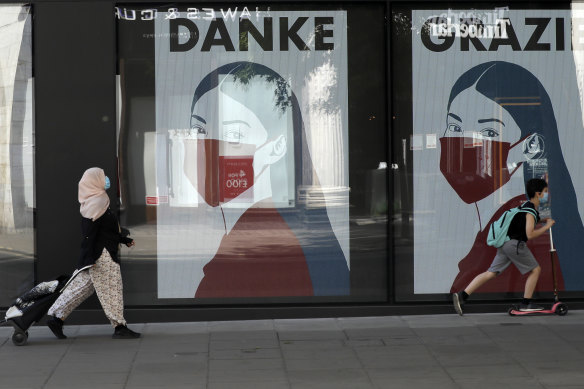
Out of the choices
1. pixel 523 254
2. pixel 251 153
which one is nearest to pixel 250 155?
pixel 251 153

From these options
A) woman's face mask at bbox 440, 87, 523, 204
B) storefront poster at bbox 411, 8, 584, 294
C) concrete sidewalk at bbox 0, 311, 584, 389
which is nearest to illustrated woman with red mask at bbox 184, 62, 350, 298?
concrete sidewalk at bbox 0, 311, 584, 389

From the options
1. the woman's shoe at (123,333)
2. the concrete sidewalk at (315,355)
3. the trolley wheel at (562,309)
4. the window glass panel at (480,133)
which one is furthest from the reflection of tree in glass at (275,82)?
the trolley wheel at (562,309)

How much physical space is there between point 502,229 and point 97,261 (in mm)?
4348

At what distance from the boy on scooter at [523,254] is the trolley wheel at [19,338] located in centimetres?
459

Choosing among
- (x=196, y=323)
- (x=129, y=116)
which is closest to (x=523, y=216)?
(x=196, y=323)

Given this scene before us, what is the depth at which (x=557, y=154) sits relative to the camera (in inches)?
407

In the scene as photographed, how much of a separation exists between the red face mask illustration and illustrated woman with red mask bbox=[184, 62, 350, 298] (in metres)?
1.55

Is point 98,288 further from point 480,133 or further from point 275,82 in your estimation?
point 480,133

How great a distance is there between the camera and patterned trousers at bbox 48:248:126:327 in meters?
8.90

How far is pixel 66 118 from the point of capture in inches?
389

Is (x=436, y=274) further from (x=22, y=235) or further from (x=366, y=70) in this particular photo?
(x=22, y=235)

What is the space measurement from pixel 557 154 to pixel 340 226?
266 centimetres

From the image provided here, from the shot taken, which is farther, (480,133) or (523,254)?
(480,133)

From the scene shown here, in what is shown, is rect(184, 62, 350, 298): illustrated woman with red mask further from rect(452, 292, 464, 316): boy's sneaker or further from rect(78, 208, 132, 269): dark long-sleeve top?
rect(78, 208, 132, 269): dark long-sleeve top
